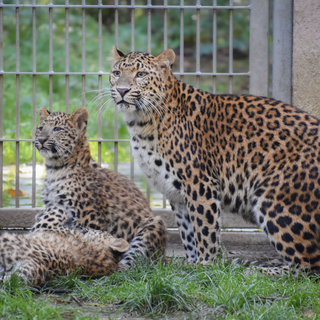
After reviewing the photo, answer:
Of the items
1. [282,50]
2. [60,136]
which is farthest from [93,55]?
[60,136]

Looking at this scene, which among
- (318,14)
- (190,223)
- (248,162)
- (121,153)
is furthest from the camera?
(121,153)

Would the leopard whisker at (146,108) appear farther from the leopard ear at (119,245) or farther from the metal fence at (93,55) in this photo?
the leopard ear at (119,245)

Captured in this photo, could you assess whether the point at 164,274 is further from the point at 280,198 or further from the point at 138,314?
the point at 280,198

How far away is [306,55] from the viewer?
21.7 ft

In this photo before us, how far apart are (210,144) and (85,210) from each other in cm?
152

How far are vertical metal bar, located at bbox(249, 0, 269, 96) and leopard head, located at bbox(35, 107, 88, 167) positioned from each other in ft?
7.44

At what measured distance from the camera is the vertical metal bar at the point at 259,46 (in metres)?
6.79

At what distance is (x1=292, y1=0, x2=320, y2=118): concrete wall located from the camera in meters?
6.56

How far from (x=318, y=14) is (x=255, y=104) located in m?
1.65

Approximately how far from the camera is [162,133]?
5.71 m

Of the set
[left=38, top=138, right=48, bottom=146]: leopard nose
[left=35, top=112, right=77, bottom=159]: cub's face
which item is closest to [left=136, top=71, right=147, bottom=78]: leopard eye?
[left=35, top=112, right=77, bottom=159]: cub's face

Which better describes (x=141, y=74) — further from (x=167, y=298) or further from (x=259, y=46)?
(x=167, y=298)

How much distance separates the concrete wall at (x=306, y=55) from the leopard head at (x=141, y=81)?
175cm

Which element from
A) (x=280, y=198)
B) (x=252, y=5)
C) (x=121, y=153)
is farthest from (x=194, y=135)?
(x=121, y=153)
